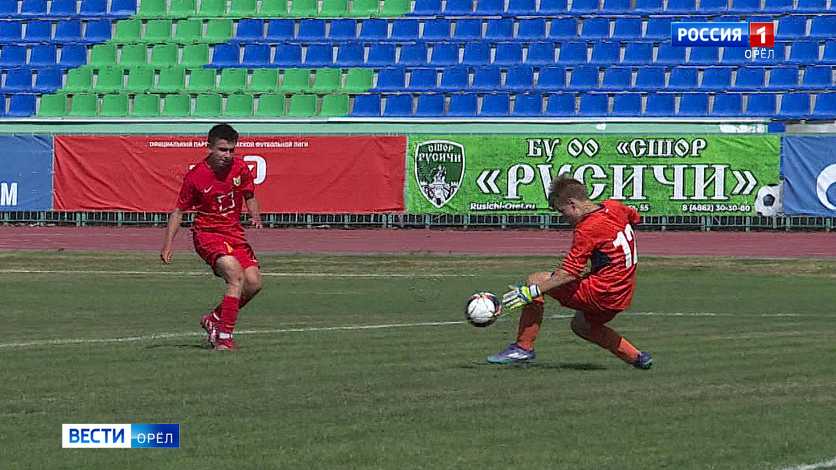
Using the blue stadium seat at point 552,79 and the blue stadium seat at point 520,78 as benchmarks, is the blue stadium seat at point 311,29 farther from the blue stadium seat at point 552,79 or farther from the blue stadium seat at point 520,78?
the blue stadium seat at point 552,79

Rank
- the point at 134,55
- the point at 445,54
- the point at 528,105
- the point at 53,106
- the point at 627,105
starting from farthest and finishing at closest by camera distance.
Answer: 1. the point at 134,55
2. the point at 53,106
3. the point at 445,54
4. the point at 528,105
5. the point at 627,105

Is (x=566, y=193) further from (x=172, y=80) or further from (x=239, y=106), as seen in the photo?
(x=172, y=80)

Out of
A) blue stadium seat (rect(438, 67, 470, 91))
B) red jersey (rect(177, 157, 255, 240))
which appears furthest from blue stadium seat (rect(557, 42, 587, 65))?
red jersey (rect(177, 157, 255, 240))

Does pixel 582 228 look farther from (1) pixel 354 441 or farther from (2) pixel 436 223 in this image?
(2) pixel 436 223

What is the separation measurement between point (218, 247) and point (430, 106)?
25.1 m

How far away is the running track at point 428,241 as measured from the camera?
2938 centimetres

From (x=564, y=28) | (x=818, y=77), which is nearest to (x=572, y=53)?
(x=564, y=28)

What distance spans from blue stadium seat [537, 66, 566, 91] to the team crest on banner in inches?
216

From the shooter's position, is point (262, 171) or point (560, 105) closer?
point (262, 171)

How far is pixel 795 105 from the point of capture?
36.8 meters

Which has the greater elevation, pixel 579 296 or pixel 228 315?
pixel 579 296

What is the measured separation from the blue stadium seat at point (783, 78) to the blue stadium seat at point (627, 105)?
319cm

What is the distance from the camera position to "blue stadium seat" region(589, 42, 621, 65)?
39.2m

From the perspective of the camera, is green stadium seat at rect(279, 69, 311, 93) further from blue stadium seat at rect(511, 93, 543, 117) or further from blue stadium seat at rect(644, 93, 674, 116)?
blue stadium seat at rect(644, 93, 674, 116)
